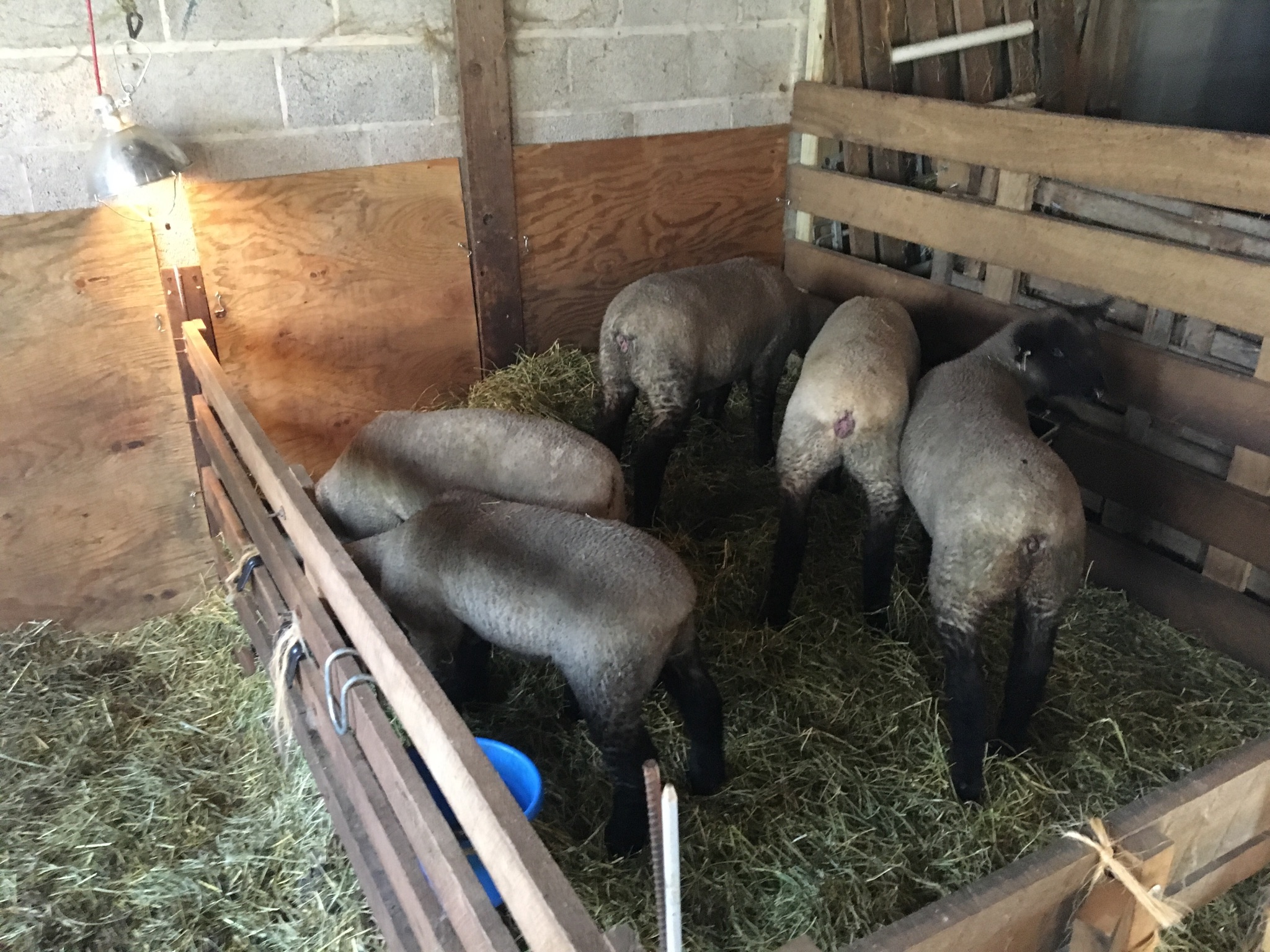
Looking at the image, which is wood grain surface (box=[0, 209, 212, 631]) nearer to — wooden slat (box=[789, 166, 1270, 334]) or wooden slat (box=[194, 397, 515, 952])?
wooden slat (box=[194, 397, 515, 952])

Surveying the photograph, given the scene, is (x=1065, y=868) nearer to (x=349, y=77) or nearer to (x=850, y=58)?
(x=349, y=77)

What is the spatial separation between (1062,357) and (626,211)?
2109 millimetres

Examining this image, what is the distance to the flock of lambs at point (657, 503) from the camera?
2539 millimetres

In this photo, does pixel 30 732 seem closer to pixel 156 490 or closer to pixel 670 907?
pixel 156 490

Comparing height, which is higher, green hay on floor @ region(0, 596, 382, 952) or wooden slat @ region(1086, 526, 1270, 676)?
wooden slat @ region(1086, 526, 1270, 676)

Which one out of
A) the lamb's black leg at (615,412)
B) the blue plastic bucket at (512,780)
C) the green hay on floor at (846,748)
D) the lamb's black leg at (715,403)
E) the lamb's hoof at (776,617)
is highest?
the lamb's black leg at (615,412)

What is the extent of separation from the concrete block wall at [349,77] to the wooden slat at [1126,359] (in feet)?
3.16

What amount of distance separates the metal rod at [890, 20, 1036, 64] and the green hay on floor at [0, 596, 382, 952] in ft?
13.1

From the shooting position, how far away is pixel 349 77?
12.5ft

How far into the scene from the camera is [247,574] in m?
3.13

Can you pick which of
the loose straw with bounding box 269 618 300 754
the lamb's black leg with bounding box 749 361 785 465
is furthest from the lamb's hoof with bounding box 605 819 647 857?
the lamb's black leg with bounding box 749 361 785 465

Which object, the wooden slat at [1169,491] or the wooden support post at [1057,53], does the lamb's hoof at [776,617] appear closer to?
the wooden slat at [1169,491]

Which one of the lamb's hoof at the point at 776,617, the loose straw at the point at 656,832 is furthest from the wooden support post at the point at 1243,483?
the loose straw at the point at 656,832

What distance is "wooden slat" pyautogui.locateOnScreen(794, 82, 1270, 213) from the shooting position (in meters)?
3.16
